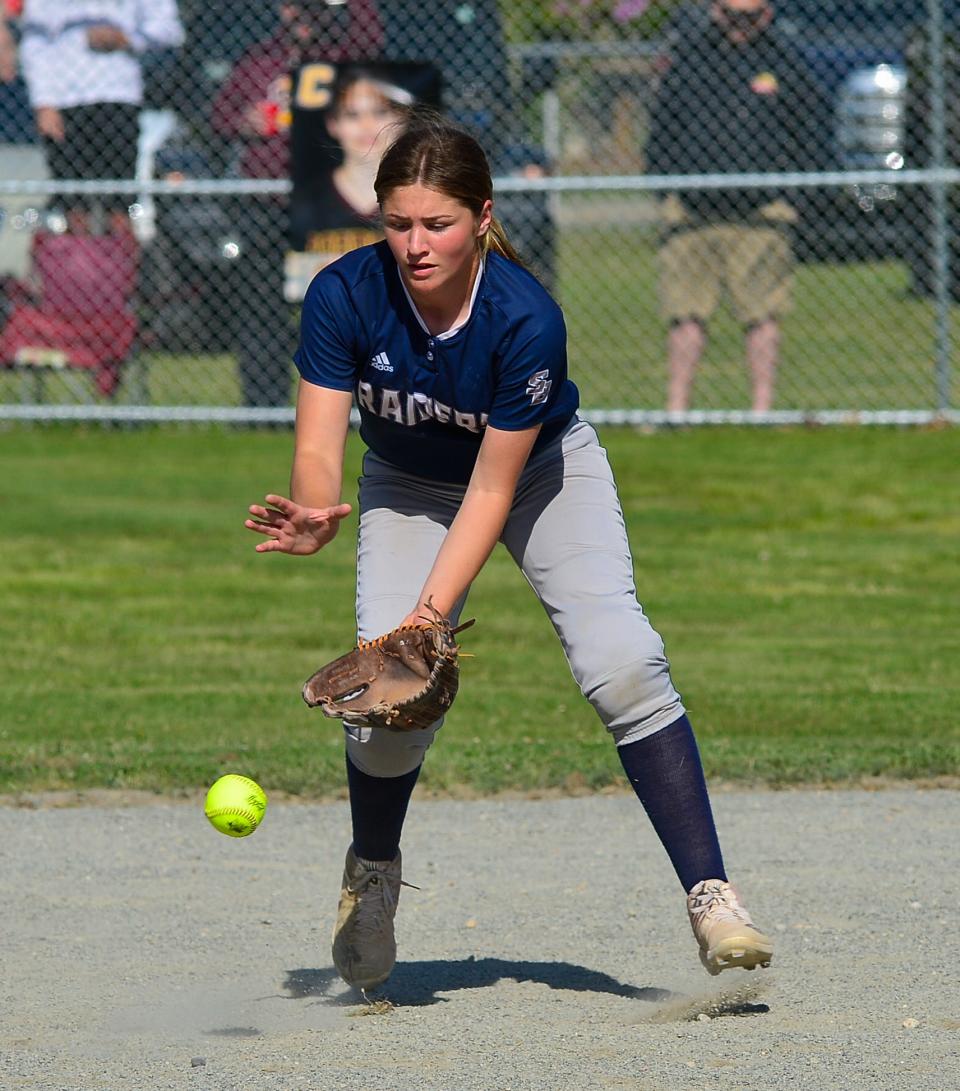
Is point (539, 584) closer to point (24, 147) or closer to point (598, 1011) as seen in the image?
point (598, 1011)

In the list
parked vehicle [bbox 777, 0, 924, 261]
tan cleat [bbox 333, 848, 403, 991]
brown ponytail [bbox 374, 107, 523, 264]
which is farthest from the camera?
parked vehicle [bbox 777, 0, 924, 261]

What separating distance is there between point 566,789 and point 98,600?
340 cm

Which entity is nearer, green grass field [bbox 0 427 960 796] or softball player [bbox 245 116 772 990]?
softball player [bbox 245 116 772 990]

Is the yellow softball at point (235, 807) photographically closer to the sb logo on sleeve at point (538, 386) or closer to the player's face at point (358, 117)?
the sb logo on sleeve at point (538, 386)

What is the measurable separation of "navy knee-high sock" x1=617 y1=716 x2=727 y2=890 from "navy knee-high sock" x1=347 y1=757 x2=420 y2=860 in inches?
21.1

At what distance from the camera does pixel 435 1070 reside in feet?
12.0

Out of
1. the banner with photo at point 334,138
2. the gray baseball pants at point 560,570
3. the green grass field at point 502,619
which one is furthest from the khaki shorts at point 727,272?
the gray baseball pants at point 560,570

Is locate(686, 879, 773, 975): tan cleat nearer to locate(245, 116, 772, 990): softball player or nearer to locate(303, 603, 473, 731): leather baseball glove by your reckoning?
locate(245, 116, 772, 990): softball player

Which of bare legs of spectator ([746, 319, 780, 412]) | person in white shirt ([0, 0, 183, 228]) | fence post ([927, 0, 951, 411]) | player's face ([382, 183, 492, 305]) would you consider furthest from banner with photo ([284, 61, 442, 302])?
player's face ([382, 183, 492, 305])

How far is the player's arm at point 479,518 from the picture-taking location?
4.00 metres

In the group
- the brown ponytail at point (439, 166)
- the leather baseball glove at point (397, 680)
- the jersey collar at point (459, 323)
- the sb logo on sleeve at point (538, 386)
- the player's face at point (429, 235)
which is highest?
the brown ponytail at point (439, 166)

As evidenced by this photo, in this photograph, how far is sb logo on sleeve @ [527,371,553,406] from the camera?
3.99m

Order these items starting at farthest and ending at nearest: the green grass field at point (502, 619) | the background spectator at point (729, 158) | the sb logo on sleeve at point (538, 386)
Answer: the background spectator at point (729, 158) < the green grass field at point (502, 619) < the sb logo on sleeve at point (538, 386)

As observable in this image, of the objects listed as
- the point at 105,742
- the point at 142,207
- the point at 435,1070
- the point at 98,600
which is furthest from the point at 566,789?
the point at 142,207
